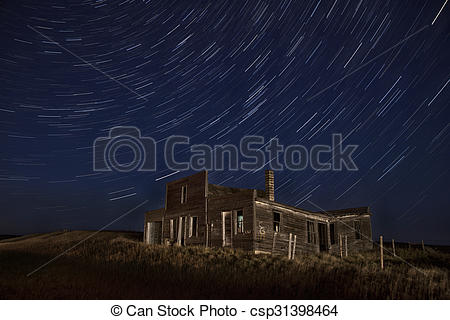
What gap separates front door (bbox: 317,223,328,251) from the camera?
2697cm

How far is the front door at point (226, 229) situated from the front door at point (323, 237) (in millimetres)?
9194

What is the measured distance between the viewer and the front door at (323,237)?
88.5 feet

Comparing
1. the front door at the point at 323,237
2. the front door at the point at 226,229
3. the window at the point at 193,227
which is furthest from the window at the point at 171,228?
the front door at the point at 323,237

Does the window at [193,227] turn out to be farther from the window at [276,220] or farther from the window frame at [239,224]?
the window at [276,220]

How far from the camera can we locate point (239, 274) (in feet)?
41.1

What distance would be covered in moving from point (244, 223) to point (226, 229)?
1.57 m

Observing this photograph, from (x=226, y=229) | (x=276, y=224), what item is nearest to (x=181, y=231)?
(x=226, y=229)

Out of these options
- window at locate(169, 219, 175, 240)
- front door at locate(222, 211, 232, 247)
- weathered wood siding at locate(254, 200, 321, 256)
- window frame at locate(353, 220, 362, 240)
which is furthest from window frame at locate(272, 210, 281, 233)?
window frame at locate(353, 220, 362, 240)

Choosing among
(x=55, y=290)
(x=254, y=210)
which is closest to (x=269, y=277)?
(x=55, y=290)

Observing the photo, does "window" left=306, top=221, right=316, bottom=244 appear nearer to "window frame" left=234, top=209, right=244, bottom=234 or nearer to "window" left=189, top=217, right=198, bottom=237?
"window frame" left=234, top=209, right=244, bottom=234

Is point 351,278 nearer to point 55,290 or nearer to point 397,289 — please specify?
point 397,289

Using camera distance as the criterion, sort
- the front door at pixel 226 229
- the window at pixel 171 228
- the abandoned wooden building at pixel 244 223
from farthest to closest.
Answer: the window at pixel 171 228
the front door at pixel 226 229
the abandoned wooden building at pixel 244 223

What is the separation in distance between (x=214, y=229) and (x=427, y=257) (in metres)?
15.3

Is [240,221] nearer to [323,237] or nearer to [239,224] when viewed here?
[239,224]
